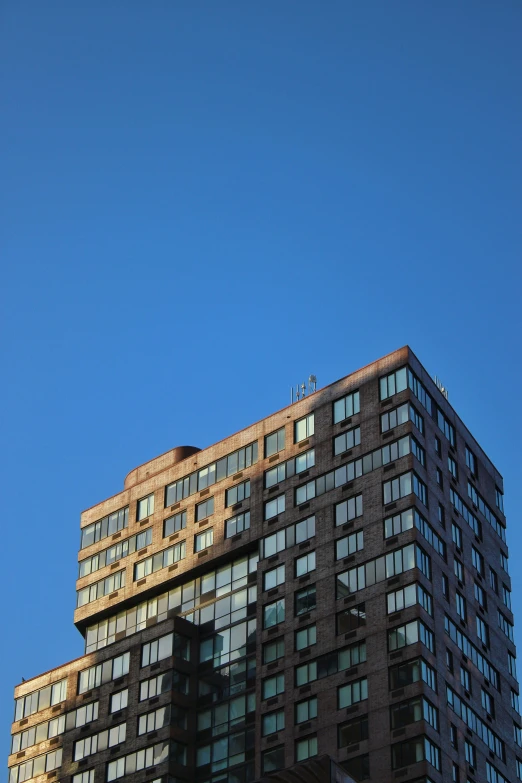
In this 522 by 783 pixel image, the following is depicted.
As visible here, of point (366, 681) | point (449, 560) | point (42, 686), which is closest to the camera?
point (366, 681)

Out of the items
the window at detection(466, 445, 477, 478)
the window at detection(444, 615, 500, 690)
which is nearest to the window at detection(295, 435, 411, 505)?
the window at detection(466, 445, 477, 478)

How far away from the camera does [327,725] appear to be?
123562 millimetres

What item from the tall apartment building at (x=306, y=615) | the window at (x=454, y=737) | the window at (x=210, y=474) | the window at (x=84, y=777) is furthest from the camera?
the window at (x=210, y=474)

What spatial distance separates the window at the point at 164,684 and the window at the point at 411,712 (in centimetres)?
2238

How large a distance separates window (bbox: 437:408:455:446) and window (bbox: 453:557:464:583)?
10.1 meters

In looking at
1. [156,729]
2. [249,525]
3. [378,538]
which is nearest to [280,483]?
[249,525]

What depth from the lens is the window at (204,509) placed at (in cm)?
14450

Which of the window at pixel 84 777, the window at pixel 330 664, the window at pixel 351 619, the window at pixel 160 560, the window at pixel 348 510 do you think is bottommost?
the window at pixel 84 777

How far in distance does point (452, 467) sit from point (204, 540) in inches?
850

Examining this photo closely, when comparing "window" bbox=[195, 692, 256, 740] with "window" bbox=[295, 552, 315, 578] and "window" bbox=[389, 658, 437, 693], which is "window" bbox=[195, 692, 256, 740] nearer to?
"window" bbox=[295, 552, 315, 578]

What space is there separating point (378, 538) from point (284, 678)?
12594 millimetres

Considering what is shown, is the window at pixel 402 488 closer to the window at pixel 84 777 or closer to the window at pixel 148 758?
the window at pixel 148 758

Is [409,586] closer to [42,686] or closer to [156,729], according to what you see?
[156,729]

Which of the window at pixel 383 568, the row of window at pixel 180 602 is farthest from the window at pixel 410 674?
the row of window at pixel 180 602
